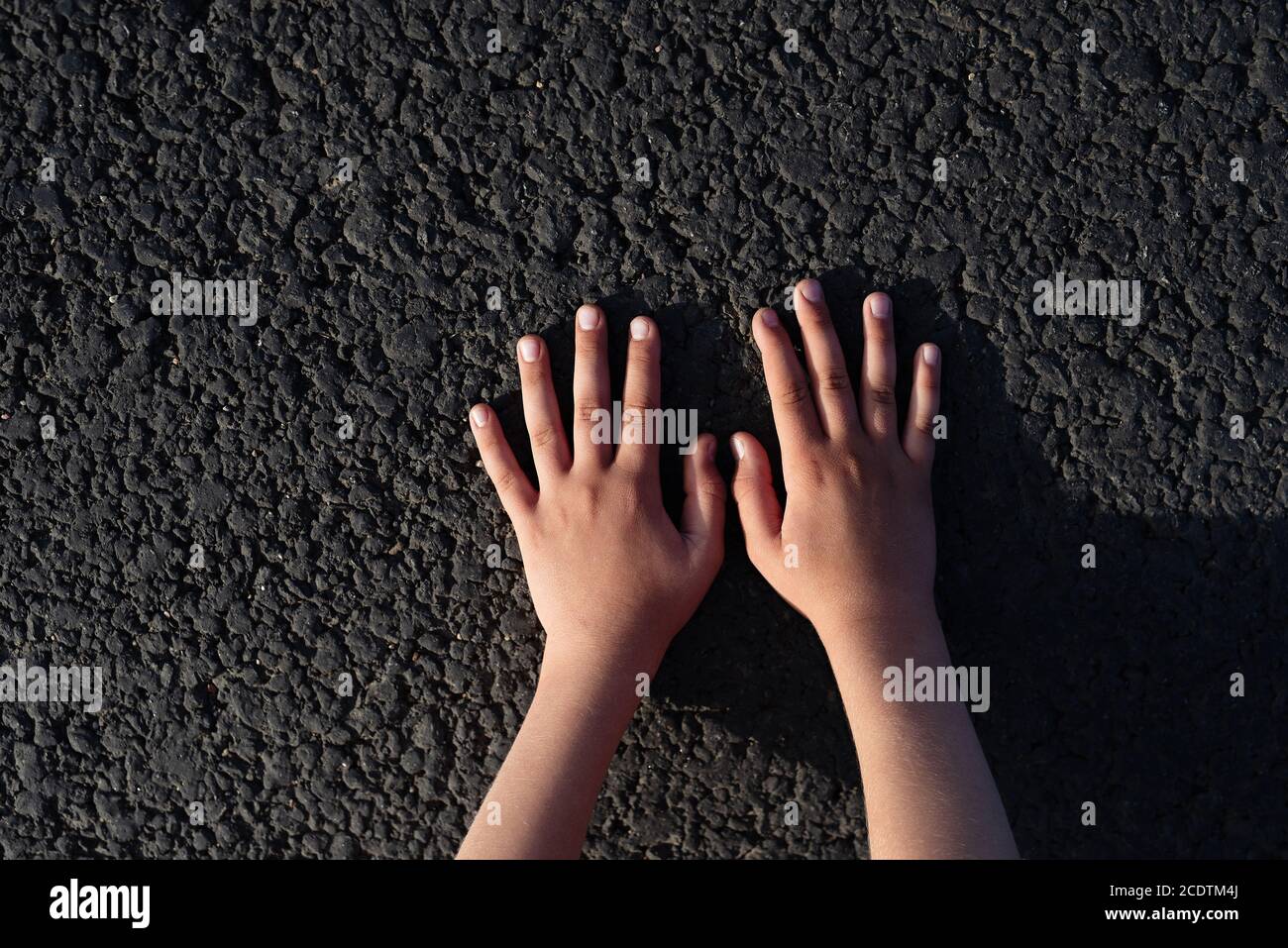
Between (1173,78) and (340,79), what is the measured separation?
2184mm

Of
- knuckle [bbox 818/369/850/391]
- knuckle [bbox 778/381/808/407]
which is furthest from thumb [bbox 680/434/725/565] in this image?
knuckle [bbox 818/369/850/391]

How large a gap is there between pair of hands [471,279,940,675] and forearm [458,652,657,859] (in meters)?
0.05

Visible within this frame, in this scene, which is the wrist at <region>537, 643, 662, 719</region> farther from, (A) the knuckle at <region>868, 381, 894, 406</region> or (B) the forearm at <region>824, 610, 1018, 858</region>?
(A) the knuckle at <region>868, 381, 894, 406</region>

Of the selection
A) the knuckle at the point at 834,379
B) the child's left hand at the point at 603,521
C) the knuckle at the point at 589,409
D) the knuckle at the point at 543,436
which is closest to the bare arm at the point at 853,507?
the knuckle at the point at 834,379

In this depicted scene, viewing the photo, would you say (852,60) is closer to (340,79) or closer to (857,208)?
(857,208)

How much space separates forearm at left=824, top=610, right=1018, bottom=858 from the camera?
86.8 inches

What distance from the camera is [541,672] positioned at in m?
2.47

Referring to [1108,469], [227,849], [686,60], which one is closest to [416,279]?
[686,60]

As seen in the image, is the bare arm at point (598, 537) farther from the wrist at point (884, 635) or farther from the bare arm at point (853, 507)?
the wrist at point (884, 635)

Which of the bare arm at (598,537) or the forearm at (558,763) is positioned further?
the bare arm at (598,537)

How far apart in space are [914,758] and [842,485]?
0.69 meters

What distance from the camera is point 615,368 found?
251cm

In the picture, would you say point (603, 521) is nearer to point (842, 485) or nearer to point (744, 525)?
point (744, 525)

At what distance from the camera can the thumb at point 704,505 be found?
8.00 ft
